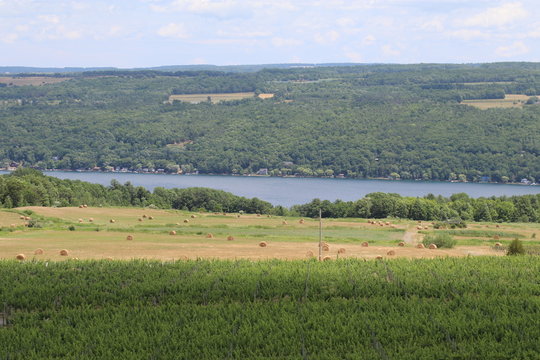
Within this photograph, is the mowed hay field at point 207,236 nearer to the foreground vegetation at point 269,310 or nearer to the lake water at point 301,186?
the foreground vegetation at point 269,310

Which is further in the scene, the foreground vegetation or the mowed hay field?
the mowed hay field

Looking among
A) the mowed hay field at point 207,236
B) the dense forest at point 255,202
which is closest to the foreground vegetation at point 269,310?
the mowed hay field at point 207,236

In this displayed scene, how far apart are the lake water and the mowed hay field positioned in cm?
6044

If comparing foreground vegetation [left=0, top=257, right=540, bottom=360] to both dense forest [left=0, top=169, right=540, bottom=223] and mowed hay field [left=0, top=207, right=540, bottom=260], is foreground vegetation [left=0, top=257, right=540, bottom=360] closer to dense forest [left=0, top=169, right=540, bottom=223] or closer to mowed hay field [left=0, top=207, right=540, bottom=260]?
mowed hay field [left=0, top=207, right=540, bottom=260]

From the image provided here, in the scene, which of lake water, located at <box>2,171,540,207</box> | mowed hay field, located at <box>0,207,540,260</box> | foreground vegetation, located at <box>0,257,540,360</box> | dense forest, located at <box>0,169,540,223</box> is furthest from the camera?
lake water, located at <box>2,171,540,207</box>

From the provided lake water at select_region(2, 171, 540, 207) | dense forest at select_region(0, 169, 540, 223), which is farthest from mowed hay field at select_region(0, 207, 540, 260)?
lake water at select_region(2, 171, 540, 207)

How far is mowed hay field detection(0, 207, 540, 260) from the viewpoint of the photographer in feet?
123

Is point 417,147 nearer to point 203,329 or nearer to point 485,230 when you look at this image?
point 485,230

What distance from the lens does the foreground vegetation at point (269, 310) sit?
17.4 metres

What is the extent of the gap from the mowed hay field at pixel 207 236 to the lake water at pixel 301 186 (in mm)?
60444

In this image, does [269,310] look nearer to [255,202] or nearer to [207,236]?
[207,236]

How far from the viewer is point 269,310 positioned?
21.2m

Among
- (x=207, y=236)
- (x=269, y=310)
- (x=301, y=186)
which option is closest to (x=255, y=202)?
(x=207, y=236)

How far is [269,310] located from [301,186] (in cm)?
13996
